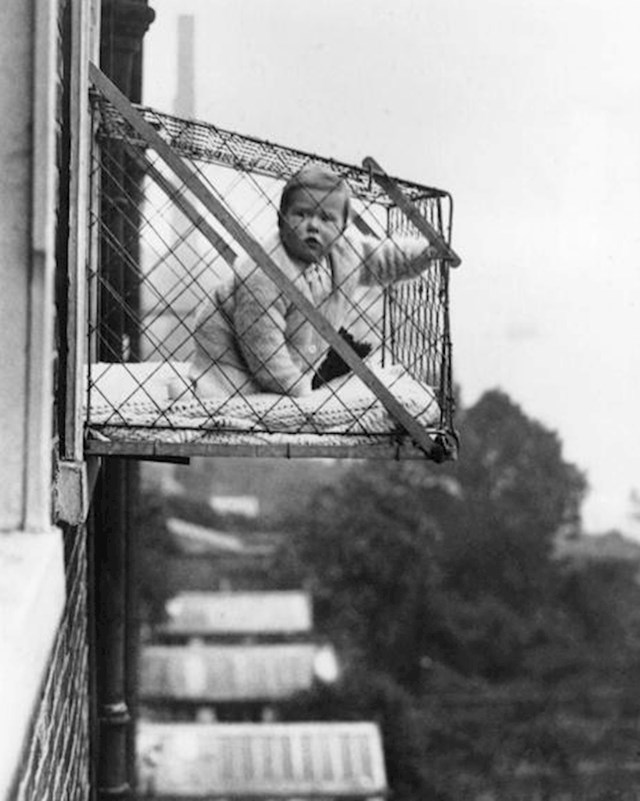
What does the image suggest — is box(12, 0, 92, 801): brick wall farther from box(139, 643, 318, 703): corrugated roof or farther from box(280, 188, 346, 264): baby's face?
box(139, 643, 318, 703): corrugated roof

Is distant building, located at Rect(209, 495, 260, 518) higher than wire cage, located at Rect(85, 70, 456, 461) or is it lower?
lower

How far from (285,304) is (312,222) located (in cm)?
27

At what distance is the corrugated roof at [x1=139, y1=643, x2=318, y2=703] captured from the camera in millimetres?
25188

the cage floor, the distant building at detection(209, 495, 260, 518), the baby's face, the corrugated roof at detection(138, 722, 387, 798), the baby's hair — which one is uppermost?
the baby's hair

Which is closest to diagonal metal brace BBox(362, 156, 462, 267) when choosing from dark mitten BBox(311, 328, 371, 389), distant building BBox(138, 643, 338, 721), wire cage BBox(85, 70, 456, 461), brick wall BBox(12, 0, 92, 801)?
wire cage BBox(85, 70, 456, 461)

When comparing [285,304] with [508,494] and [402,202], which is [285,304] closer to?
[402,202]

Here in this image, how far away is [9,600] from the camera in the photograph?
2488 mm

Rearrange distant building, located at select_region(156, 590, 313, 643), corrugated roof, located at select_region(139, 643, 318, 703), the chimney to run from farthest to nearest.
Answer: distant building, located at select_region(156, 590, 313, 643), corrugated roof, located at select_region(139, 643, 318, 703), the chimney

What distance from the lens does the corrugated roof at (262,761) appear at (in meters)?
19.1

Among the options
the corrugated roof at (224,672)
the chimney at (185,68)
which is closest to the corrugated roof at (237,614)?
the corrugated roof at (224,672)

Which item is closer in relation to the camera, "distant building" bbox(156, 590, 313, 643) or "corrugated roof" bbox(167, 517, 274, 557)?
"distant building" bbox(156, 590, 313, 643)

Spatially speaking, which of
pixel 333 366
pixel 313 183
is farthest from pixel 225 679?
pixel 313 183

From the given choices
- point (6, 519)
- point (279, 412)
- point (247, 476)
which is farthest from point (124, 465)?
point (247, 476)

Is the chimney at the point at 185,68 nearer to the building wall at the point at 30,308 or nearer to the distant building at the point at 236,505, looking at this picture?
the building wall at the point at 30,308
